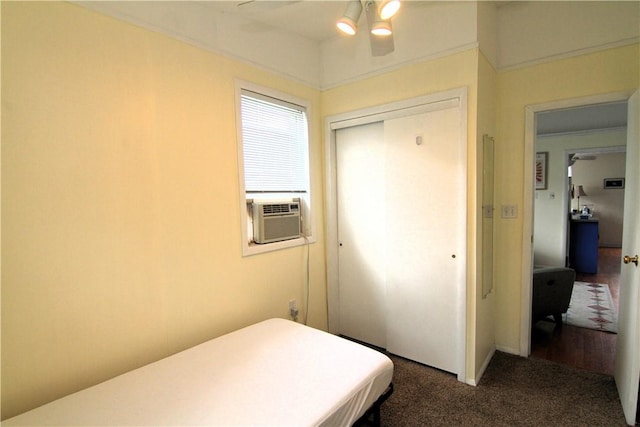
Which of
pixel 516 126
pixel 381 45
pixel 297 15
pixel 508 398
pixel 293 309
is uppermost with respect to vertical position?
pixel 297 15

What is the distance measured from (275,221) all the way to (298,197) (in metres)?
0.41

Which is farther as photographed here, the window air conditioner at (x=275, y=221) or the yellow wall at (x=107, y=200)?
the window air conditioner at (x=275, y=221)

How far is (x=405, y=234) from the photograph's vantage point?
2520 mm

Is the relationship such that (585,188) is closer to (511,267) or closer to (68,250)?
(511,267)

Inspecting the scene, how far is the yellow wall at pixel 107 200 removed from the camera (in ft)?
4.47

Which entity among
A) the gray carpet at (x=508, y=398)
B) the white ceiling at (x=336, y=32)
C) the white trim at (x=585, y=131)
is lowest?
the gray carpet at (x=508, y=398)

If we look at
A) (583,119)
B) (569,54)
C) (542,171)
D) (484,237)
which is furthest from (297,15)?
(542,171)

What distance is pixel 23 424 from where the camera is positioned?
3.94 ft

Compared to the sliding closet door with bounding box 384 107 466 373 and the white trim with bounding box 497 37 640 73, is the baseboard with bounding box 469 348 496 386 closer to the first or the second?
the sliding closet door with bounding box 384 107 466 373

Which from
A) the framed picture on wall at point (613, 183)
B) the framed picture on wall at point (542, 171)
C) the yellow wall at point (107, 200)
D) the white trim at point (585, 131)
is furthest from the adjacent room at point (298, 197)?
the framed picture on wall at point (613, 183)

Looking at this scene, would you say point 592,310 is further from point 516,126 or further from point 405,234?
point 405,234

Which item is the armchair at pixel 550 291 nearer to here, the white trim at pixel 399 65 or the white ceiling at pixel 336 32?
the white ceiling at pixel 336 32

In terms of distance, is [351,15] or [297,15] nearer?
[351,15]

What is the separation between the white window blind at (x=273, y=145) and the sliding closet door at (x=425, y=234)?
0.77m
